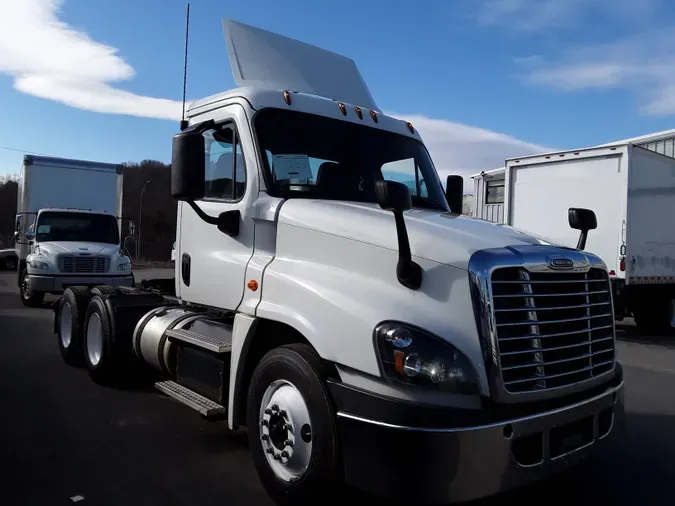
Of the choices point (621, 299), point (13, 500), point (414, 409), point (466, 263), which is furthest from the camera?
point (621, 299)

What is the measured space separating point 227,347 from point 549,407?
2192 mm

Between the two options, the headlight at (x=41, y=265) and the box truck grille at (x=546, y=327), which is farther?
the headlight at (x=41, y=265)

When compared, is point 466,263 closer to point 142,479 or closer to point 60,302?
point 142,479

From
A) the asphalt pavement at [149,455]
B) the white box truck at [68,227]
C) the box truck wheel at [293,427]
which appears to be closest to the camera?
the box truck wheel at [293,427]

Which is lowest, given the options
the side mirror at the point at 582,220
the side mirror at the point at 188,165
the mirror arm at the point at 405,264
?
the mirror arm at the point at 405,264

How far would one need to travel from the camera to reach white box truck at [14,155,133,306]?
1371 centimetres

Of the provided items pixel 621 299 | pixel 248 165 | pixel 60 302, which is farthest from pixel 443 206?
pixel 621 299

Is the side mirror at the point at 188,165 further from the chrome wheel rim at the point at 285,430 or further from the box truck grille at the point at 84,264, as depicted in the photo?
the box truck grille at the point at 84,264

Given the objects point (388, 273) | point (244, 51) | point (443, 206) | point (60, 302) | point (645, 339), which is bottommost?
point (645, 339)

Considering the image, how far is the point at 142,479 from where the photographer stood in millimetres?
4285

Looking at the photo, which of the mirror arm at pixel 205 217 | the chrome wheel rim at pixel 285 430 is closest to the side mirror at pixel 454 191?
the mirror arm at pixel 205 217

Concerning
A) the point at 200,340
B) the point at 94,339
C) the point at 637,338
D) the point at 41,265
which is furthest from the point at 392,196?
the point at 41,265

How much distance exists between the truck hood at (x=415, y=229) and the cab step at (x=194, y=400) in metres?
1.43

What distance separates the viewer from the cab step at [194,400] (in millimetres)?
4324
